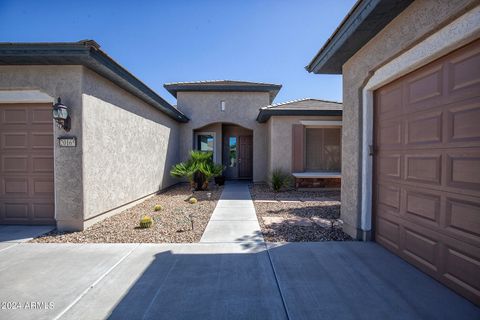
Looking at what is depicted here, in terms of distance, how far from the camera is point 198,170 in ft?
32.5

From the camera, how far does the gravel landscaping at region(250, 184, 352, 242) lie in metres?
4.71

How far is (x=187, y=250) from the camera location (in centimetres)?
398

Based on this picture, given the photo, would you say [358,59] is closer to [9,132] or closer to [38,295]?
[38,295]

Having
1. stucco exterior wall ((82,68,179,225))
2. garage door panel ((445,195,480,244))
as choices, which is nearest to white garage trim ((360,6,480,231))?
garage door panel ((445,195,480,244))

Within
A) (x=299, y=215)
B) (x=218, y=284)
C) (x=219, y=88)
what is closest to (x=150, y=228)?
(x=218, y=284)

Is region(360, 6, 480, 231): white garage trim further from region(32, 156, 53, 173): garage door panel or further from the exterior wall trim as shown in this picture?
region(32, 156, 53, 173): garage door panel

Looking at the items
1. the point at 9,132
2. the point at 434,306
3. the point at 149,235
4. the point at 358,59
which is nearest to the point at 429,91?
the point at 358,59

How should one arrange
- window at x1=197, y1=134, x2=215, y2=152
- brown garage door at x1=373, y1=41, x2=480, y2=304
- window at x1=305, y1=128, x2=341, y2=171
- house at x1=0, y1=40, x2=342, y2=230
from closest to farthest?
brown garage door at x1=373, y1=41, x2=480, y2=304 < house at x1=0, y1=40, x2=342, y2=230 < window at x1=305, y1=128, x2=341, y2=171 < window at x1=197, y1=134, x2=215, y2=152

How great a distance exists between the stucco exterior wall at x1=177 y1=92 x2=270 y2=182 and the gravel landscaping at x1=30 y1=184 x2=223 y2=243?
5928 mm

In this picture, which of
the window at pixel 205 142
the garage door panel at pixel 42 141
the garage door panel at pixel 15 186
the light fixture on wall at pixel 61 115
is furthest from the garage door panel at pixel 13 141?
the window at pixel 205 142

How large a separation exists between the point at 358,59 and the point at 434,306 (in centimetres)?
408

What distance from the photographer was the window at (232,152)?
14.5 m

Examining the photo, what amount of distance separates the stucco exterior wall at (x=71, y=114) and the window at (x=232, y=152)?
1003cm

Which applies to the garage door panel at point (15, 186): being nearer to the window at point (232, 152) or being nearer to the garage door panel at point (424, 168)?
the garage door panel at point (424, 168)
